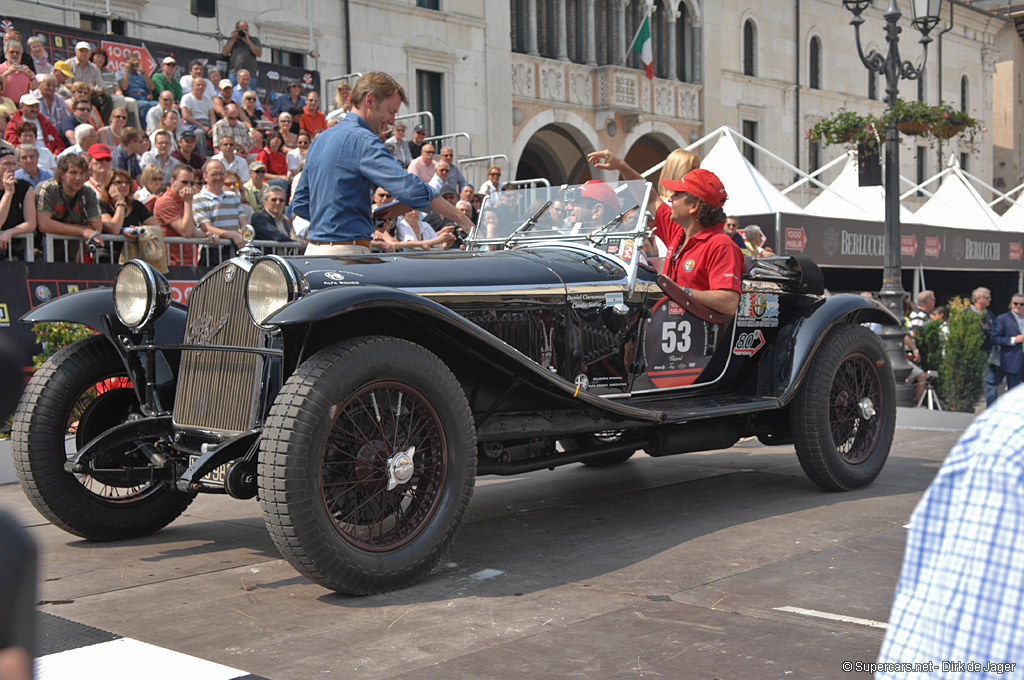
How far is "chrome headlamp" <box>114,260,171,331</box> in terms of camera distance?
15.5 ft

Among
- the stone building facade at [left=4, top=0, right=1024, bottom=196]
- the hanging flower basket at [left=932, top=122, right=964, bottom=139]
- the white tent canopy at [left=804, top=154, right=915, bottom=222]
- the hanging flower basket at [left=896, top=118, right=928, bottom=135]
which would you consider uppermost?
the stone building facade at [left=4, top=0, right=1024, bottom=196]

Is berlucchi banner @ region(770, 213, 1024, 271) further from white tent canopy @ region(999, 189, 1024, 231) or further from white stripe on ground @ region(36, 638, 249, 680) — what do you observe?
white stripe on ground @ region(36, 638, 249, 680)

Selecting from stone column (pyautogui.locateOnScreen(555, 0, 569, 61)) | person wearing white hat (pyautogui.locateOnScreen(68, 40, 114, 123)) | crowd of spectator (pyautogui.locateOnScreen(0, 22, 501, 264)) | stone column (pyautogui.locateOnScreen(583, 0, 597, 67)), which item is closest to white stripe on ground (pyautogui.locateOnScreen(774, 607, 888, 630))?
crowd of spectator (pyautogui.locateOnScreen(0, 22, 501, 264))

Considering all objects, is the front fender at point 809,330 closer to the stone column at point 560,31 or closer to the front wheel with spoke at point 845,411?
the front wheel with spoke at point 845,411

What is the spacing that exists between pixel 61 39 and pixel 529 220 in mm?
8844

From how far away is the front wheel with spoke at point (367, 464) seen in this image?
3.77m

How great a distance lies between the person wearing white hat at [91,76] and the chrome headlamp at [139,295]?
24.3ft

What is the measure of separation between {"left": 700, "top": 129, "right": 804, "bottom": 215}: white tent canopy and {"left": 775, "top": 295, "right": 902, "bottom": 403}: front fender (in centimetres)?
820

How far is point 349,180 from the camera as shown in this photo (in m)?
5.01

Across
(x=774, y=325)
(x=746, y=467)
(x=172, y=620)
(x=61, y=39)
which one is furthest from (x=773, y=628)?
(x=61, y=39)

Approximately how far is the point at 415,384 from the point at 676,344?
6.65ft

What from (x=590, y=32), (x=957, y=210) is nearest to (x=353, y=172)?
(x=957, y=210)

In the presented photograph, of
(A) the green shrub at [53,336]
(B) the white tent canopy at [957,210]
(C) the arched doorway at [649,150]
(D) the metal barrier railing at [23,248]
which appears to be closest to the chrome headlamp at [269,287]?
(A) the green shrub at [53,336]

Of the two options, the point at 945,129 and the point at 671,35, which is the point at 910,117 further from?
the point at 671,35
